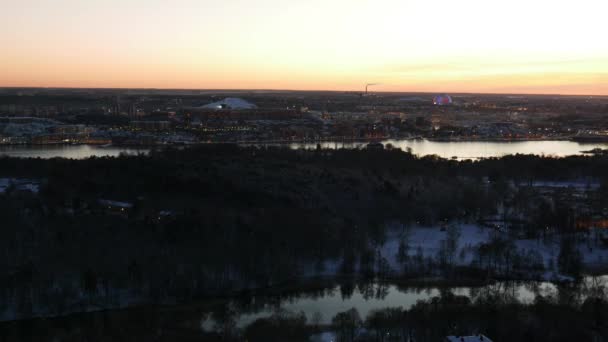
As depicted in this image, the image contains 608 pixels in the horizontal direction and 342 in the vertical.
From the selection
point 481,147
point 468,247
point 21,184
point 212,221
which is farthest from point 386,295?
point 481,147

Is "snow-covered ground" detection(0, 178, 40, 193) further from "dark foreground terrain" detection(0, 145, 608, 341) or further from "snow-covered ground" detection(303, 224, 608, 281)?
"snow-covered ground" detection(303, 224, 608, 281)

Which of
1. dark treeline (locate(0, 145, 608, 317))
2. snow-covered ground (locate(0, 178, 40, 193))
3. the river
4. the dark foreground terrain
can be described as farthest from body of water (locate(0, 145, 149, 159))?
snow-covered ground (locate(0, 178, 40, 193))

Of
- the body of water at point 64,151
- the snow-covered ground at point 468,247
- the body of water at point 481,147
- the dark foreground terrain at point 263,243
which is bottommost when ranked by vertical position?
the body of water at point 481,147

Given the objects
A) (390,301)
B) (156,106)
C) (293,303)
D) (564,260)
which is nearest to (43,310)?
(293,303)

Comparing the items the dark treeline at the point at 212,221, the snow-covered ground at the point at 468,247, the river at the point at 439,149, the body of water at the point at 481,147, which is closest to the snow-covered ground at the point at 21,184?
the dark treeline at the point at 212,221

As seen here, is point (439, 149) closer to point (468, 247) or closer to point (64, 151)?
point (64, 151)

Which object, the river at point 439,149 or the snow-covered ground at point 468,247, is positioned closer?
the snow-covered ground at point 468,247

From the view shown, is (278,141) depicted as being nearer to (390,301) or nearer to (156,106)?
(390,301)

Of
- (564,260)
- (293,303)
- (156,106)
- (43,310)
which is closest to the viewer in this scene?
(43,310)

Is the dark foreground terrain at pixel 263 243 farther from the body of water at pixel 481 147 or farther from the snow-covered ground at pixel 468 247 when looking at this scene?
the body of water at pixel 481 147
